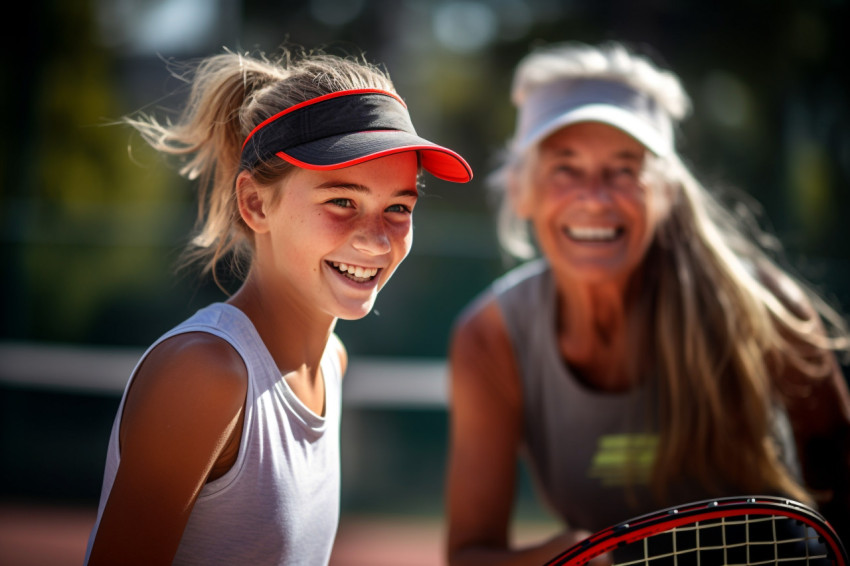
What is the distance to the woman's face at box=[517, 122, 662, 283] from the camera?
1.95 metres

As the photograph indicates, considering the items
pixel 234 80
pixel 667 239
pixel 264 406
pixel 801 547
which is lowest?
pixel 801 547

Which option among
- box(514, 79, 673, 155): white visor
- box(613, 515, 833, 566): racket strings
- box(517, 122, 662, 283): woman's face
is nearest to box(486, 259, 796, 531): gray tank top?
box(613, 515, 833, 566): racket strings

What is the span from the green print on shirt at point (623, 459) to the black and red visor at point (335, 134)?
104 centimetres

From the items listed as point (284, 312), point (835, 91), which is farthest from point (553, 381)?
point (835, 91)

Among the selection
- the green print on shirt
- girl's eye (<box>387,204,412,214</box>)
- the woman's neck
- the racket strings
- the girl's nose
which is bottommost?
the racket strings

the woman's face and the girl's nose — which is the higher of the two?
the woman's face

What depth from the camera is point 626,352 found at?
2.10 metres

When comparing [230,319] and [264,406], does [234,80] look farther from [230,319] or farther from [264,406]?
[264,406]

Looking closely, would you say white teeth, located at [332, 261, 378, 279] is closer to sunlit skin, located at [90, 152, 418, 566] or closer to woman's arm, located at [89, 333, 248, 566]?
sunlit skin, located at [90, 152, 418, 566]

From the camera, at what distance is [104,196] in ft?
23.6

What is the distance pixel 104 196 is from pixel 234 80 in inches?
250

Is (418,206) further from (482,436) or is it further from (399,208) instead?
(399,208)

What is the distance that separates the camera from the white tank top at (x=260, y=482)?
3.90 feet

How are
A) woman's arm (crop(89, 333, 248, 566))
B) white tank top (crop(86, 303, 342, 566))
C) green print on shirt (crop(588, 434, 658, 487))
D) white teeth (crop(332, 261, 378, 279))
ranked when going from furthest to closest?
1. green print on shirt (crop(588, 434, 658, 487))
2. white teeth (crop(332, 261, 378, 279))
3. white tank top (crop(86, 303, 342, 566))
4. woman's arm (crop(89, 333, 248, 566))
